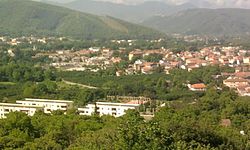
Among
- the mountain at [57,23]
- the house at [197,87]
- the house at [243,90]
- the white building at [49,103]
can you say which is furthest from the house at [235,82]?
the mountain at [57,23]

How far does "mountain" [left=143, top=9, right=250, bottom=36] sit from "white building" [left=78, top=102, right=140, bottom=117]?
321 ft

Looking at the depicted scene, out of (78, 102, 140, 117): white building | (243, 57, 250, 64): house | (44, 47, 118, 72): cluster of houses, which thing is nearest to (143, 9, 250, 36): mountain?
(44, 47, 118, 72): cluster of houses

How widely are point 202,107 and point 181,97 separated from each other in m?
5.79

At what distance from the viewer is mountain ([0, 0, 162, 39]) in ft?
303

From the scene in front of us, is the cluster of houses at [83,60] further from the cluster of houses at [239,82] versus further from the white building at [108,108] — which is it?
the white building at [108,108]

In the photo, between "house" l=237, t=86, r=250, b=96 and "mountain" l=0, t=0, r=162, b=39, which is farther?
"mountain" l=0, t=0, r=162, b=39

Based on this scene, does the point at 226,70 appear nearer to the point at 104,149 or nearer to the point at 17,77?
the point at 17,77

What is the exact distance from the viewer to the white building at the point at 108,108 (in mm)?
24578

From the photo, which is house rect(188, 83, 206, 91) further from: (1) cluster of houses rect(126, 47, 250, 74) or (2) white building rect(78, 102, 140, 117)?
(1) cluster of houses rect(126, 47, 250, 74)

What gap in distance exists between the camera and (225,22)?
450 ft

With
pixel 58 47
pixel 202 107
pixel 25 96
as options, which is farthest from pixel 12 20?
pixel 202 107

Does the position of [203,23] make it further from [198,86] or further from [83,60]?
[198,86]

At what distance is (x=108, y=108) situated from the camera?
2506cm

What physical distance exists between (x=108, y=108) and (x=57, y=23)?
7971 cm
